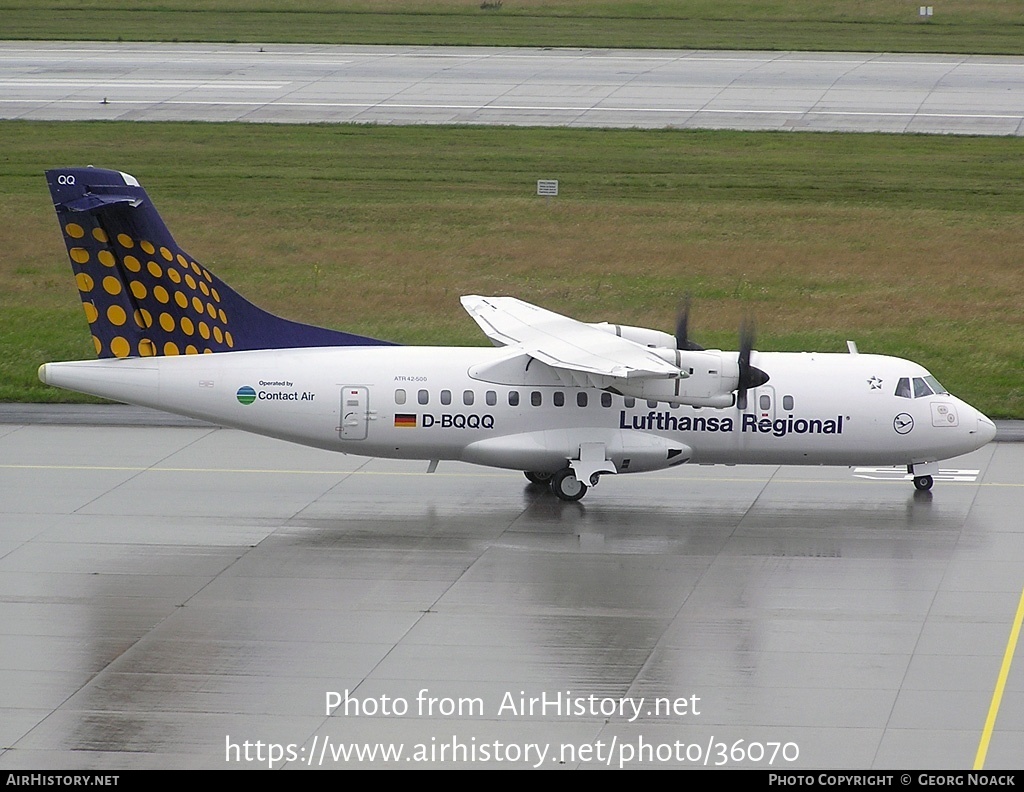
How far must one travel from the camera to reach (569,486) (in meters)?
29.4

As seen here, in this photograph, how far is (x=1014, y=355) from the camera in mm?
41156

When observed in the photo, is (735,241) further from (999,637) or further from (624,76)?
(999,637)

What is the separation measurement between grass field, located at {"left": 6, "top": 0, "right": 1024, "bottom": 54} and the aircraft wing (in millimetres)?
54446

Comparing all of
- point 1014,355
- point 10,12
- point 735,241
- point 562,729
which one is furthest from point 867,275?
point 10,12

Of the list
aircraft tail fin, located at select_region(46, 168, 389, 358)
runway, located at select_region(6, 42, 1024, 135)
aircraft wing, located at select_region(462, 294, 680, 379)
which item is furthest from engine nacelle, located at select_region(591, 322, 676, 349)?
runway, located at select_region(6, 42, 1024, 135)

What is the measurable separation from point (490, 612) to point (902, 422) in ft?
34.0

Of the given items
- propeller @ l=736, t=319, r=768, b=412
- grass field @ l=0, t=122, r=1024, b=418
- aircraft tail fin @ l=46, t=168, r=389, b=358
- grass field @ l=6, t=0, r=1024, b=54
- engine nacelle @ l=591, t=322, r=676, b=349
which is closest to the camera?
propeller @ l=736, t=319, r=768, b=412

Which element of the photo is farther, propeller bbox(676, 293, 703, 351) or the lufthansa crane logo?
the lufthansa crane logo

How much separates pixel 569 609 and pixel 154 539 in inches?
332

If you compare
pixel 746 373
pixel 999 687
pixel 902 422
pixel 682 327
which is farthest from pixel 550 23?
pixel 999 687

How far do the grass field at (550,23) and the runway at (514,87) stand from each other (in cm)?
311

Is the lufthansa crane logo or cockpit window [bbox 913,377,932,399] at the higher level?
cockpit window [bbox 913,377,932,399]

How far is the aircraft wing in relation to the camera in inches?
1059

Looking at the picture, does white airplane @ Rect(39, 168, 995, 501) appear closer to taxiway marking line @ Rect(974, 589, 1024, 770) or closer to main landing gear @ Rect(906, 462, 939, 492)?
main landing gear @ Rect(906, 462, 939, 492)
